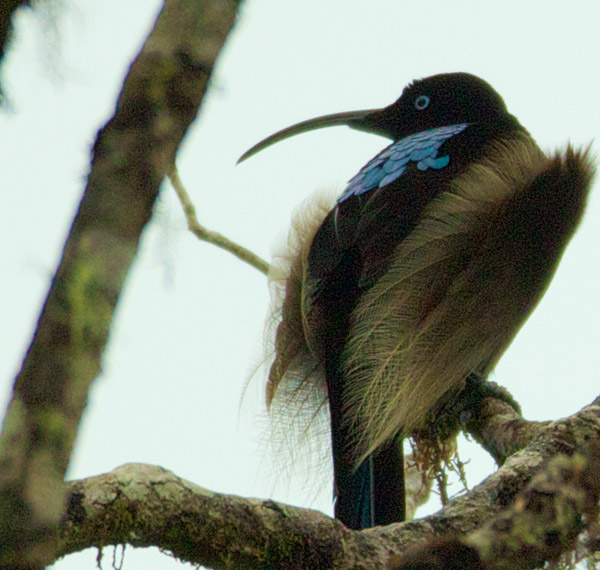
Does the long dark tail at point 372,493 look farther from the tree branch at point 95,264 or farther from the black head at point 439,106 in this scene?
the tree branch at point 95,264

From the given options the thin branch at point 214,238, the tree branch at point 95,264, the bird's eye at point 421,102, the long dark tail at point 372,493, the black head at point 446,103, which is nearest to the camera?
the tree branch at point 95,264

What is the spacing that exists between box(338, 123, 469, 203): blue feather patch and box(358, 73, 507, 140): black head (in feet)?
1.48

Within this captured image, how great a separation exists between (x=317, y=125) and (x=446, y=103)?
2.71 ft

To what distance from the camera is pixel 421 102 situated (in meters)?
4.31

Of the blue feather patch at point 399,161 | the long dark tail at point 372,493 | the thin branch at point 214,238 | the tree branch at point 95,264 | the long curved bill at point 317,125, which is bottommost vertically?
the long dark tail at point 372,493

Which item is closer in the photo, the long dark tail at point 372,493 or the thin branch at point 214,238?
the long dark tail at point 372,493

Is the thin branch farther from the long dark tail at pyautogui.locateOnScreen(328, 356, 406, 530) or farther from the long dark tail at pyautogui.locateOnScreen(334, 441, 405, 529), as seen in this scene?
the long dark tail at pyautogui.locateOnScreen(334, 441, 405, 529)

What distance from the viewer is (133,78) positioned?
1056 millimetres

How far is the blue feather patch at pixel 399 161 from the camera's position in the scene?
334 cm

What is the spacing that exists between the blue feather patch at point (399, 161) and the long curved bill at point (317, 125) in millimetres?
959

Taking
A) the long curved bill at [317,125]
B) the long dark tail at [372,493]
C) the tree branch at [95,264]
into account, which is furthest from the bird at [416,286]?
the tree branch at [95,264]

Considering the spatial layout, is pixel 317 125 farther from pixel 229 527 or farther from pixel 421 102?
pixel 229 527

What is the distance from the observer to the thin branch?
10.9 feet

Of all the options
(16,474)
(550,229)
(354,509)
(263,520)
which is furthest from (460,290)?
(16,474)
